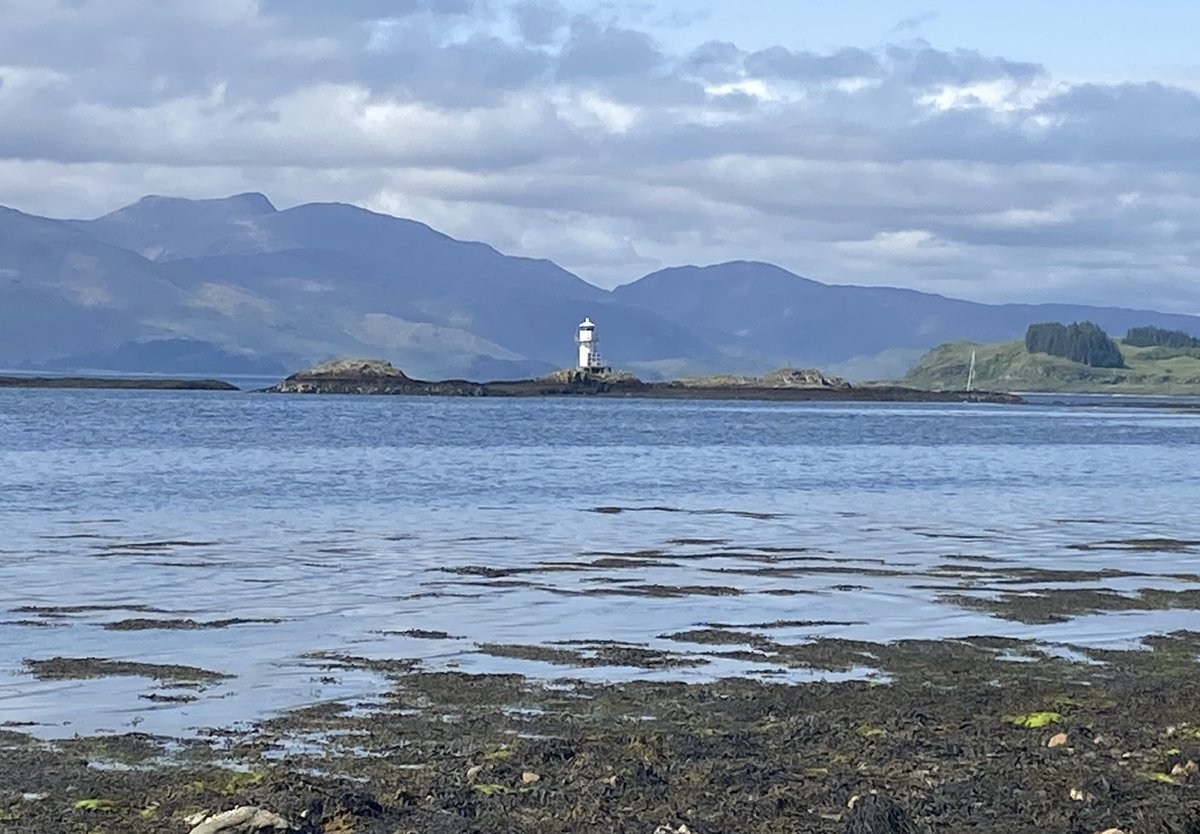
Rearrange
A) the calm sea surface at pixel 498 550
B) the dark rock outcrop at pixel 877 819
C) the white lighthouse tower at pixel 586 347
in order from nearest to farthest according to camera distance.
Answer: the dark rock outcrop at pixel 877 819
the calm sea surface at pixel 498 550
the white lighthouse tower at pixel 586 347

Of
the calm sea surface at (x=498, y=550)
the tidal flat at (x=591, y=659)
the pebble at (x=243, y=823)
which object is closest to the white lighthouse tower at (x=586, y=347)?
the calm sea surface at (x=498, y=550)

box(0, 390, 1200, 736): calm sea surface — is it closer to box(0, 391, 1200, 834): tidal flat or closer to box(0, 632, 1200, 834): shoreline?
box(0, 391, 1200, 834): tidal flat

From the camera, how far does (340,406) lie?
14738 cm

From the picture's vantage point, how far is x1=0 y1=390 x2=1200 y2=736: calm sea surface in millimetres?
19609

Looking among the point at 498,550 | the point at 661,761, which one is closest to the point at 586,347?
the point at 498,550

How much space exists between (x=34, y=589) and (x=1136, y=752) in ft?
55.6

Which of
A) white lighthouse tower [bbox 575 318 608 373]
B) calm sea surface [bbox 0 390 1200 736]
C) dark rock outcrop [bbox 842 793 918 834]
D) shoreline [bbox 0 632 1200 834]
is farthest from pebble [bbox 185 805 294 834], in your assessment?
white lighthouse tower [bbox 575 318 608 373]

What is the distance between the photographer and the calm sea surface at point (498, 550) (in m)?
19.6

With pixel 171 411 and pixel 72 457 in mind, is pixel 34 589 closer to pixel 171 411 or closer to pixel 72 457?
pixel 72 457

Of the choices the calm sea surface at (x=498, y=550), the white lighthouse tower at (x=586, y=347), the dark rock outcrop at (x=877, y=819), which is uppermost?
the white lighthouse tower at (x=586, y=347)

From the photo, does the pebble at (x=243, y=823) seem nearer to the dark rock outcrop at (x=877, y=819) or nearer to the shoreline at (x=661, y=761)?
the shoreline at (x=661, y=761)

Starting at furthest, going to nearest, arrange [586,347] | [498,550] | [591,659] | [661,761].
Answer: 1. [586,347]
2. [498,550]
3. [591,659]
4. [661,761]

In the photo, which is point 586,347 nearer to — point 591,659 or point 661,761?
point 591,659

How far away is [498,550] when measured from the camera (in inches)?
1271
